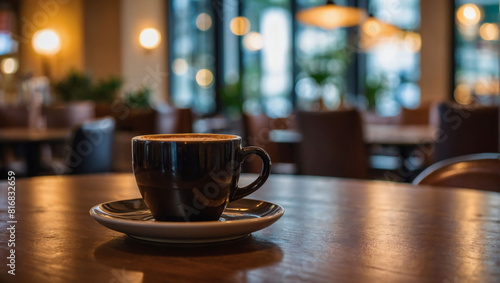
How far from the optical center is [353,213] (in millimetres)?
759

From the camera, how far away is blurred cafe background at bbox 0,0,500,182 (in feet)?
12.9

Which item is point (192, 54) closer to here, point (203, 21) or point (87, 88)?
point (203, 21)

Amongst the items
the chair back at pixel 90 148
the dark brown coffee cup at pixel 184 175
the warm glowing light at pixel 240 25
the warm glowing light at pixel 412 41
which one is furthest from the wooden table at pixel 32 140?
the warm glowing light at pixel 240 25

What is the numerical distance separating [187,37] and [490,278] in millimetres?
9365

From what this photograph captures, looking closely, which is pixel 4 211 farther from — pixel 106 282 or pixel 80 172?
pixel 80 172

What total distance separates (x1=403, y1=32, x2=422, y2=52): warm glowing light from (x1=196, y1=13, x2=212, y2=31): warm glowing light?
354 cm

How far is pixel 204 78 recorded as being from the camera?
9.48 metres

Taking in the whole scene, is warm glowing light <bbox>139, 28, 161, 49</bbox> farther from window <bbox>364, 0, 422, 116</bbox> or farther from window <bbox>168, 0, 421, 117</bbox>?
window <bbox>364, 0, 422, 116</bbox>

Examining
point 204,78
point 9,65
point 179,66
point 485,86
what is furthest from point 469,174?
point 9,65

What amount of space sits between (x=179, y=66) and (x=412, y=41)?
4156 millimetres

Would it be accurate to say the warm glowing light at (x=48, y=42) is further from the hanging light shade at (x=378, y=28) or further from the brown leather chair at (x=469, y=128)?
the brown leather chair at (x=469, y=128)

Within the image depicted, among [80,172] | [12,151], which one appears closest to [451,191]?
[80,172]

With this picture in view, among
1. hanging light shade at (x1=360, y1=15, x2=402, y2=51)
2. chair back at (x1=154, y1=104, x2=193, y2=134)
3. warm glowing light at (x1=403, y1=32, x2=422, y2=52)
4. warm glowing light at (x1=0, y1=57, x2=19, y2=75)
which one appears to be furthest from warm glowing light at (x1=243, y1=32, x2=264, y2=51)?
warm glowing light at (x1=0, y1=57, x2=19, y2=75)

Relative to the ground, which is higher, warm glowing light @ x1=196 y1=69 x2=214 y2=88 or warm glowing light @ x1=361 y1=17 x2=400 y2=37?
warm glowing light @ x1=361 y1=17 x2=400 y2=37
